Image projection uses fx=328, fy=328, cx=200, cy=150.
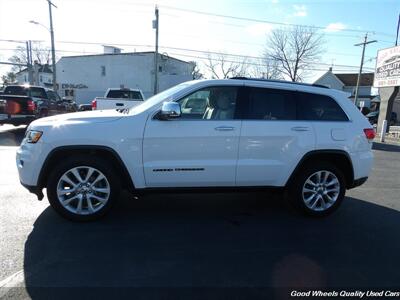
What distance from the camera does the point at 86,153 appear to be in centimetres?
420

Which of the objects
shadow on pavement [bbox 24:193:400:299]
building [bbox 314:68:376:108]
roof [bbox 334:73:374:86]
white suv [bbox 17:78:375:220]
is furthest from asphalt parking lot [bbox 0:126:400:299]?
roof [bbox 334:73:374:86]

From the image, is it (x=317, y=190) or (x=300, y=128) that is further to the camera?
(x=317, y=190)

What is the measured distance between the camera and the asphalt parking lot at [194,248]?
303 centimetres

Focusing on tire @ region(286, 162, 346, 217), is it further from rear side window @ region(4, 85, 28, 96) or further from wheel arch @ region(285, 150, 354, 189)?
rear side window @ region(4, 85, 28, 96)

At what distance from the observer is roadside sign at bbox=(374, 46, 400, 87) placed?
58.3 ft

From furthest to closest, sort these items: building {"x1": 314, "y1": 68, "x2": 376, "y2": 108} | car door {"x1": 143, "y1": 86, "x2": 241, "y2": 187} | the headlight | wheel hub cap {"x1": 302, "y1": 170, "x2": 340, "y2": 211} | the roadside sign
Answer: building {"x1": 314, "y1": 68, "x2": 376, "y2": 108} < the roadside sign < wheel hub cap {"x1": 302, "y1": 170, "x2": 340, "y2": 211} < car door {"x1": 143, "y1": 86, "x2": 241, "y2": 187} < the headlight

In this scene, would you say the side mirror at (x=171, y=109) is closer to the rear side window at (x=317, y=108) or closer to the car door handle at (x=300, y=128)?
the car door handle at (x=300, y=128)

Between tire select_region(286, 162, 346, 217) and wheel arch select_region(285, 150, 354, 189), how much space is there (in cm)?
7

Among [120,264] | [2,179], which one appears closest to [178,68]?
[2,179]

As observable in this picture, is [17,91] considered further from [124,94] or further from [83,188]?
[83,188]

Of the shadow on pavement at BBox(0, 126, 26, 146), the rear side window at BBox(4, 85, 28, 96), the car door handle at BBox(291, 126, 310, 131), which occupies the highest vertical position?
the rear side window at BBox(4, 85, 28, 96)

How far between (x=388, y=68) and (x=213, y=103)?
703 inches

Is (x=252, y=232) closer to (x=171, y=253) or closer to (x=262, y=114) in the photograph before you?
(x=171, y=253)

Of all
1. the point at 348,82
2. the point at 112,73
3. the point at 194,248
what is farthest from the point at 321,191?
the point at 348,82
